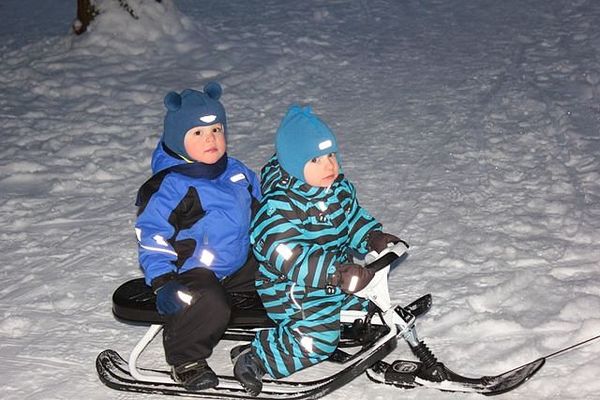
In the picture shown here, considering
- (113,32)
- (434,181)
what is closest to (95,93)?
(113,32)

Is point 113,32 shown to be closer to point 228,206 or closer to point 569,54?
point 569,54

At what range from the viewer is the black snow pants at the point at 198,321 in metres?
4.23

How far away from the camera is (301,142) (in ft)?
13.6

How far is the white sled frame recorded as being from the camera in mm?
4227

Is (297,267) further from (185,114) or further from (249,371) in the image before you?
(185,114)

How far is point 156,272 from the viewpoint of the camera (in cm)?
424

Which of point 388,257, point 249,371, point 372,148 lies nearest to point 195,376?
point 249,371

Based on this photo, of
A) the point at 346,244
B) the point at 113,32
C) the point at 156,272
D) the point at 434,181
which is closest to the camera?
the point at 156,272

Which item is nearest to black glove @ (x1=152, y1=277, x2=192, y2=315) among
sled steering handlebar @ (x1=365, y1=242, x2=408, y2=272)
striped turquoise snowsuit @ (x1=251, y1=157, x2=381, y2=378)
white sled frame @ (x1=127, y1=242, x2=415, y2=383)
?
white sled frame @ (x1=127, y1=242, x2=415, y2=383)

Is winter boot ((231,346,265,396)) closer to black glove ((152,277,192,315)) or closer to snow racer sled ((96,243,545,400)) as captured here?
snow racer sled ((96,243,545,400))

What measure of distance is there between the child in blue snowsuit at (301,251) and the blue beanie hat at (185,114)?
0.33m

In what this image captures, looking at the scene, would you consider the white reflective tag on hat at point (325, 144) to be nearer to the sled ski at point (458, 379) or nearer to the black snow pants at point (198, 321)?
the black snow pants at point (198, 321)

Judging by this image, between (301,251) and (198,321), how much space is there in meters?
0.56

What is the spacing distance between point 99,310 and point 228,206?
131cm
